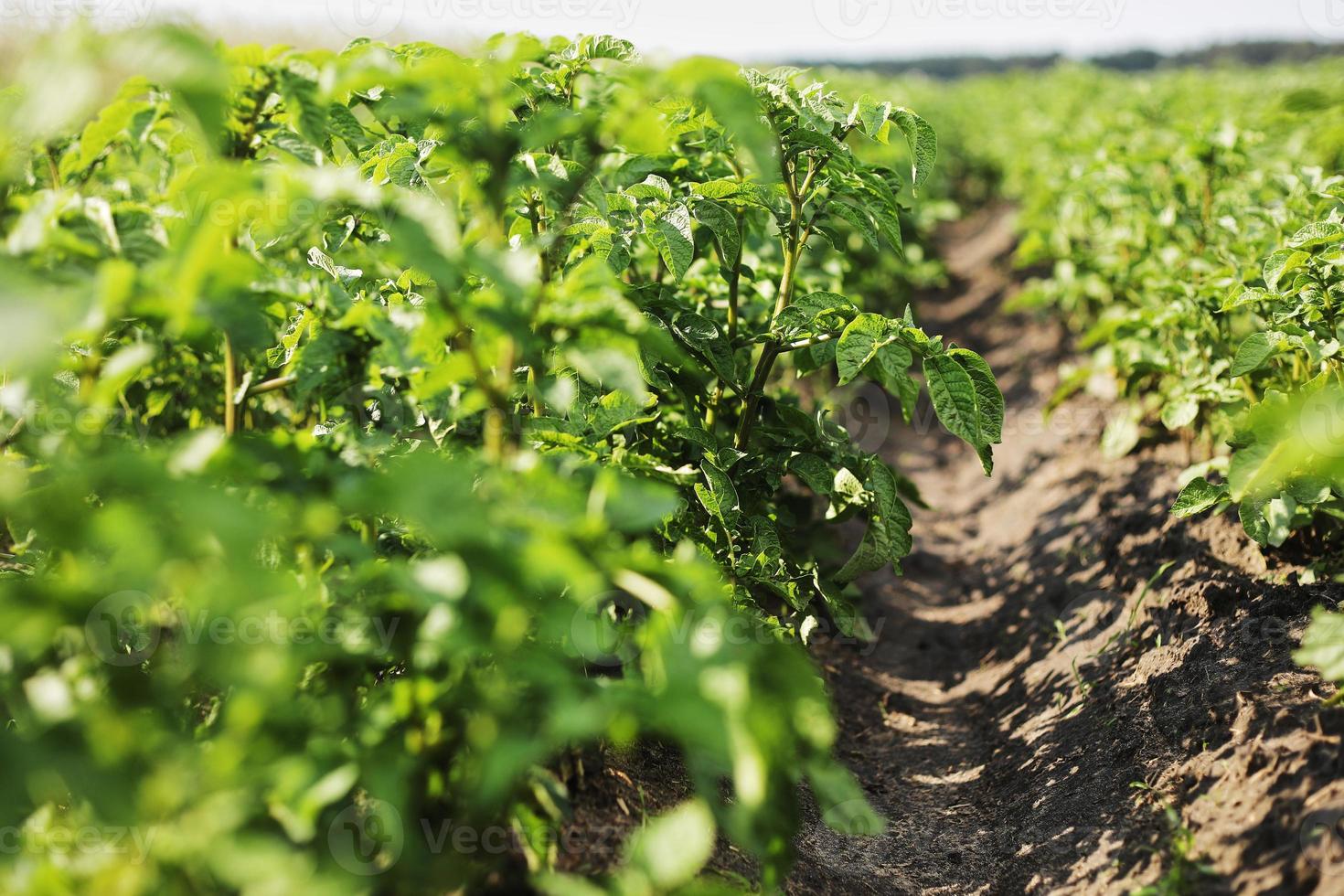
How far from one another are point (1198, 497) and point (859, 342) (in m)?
1.06

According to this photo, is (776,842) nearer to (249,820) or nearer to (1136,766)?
(249,820)

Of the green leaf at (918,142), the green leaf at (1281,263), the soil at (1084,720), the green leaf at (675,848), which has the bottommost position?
the soil at (1084,720)

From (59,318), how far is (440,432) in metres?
0.76

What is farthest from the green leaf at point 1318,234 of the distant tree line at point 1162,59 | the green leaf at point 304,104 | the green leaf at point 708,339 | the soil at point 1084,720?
the distant tree line at point 1162,59

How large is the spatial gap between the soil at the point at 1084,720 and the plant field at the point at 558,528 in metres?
0.01

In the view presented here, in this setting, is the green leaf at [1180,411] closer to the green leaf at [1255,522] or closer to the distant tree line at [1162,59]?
the green leaf at [1255,522]

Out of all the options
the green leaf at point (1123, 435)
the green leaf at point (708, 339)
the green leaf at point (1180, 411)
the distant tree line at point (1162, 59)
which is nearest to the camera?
the green leaf at point (708, 339)

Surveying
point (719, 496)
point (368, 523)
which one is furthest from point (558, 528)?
point (719, 496)

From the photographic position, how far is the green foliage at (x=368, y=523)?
3.16ft

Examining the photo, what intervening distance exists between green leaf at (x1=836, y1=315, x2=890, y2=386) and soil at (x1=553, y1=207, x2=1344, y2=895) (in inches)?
35.9

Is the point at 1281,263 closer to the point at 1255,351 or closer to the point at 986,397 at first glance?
the point at 1255,351

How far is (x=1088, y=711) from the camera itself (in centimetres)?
229

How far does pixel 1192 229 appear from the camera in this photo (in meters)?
3.72

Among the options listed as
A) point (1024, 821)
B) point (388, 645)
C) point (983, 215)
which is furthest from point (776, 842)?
point (983, 215)
